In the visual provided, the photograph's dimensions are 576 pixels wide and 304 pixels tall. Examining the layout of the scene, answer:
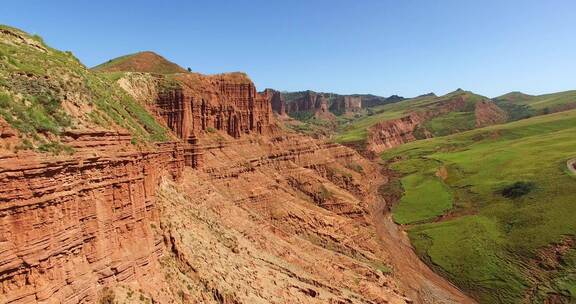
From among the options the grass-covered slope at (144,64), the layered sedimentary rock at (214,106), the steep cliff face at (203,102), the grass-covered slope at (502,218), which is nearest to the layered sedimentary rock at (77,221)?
the steep cliff face at (203,102)

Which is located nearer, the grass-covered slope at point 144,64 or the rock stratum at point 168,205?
the rock stratum at point 168,205

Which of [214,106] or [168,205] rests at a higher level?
[214,106]

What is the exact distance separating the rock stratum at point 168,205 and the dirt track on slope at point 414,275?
40cm

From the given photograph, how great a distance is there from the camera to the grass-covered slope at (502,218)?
7244 centimetres

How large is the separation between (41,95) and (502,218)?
94.6 meters

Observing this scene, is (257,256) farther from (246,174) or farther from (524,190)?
(524,190)

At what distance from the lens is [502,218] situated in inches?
3676

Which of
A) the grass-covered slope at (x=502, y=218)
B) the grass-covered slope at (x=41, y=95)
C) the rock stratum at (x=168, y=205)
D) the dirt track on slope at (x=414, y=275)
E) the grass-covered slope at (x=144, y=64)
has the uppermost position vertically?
the grass-covered slope at (x=144, y=64)

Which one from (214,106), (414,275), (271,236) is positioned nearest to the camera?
(271,236)

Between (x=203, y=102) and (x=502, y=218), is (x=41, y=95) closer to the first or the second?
(x=203, y=102)

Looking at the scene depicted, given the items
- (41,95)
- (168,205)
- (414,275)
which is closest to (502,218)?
(414,275)

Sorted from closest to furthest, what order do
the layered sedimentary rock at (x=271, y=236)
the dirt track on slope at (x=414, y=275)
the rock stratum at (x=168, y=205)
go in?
the rock stratum at (x=168, y=205) < the layered sedimentary rock at (x=271, y=236) < the dirt track on slope at (x=414, y=275)

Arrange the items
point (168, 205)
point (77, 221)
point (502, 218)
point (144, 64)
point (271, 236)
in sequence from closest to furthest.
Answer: point (77, 221) → point (168, 205) → point (271, 236) → point (502, 218) → point (144, 64)

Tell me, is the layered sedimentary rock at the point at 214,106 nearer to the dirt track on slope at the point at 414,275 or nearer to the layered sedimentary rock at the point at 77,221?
the dirt track on slope at the point at 414,275
